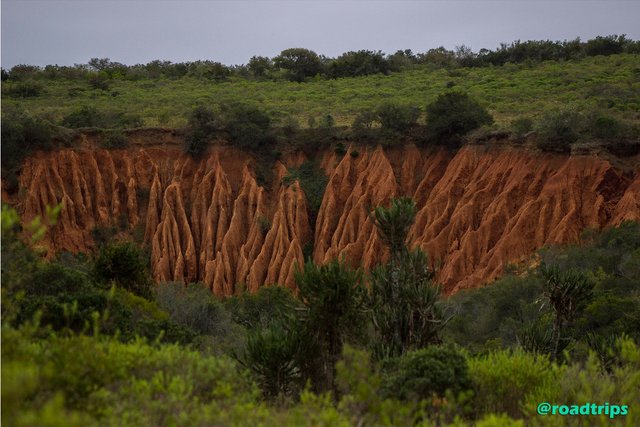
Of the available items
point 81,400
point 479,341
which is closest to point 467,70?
point 479,341

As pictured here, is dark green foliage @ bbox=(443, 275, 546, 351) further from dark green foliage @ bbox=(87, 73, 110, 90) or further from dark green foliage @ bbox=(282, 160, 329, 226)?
dark green foliage @ bbox=(87, 73, 110, 90)

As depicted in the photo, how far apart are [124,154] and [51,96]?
49.9ft

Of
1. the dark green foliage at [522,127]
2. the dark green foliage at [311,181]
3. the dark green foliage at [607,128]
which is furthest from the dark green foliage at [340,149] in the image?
the dark green foliage at [607,128]

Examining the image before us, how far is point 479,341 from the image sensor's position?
21141 mm

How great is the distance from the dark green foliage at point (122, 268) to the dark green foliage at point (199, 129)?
17.7 metres

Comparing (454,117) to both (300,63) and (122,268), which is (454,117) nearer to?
(122,268)

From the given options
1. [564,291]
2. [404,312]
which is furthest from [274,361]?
[564,291]

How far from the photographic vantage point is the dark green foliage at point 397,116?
114 feet

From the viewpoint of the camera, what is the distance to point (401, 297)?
13.2 metres

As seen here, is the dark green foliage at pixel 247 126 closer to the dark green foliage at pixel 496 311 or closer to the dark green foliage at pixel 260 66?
the dark green foliage at pixel 496 311

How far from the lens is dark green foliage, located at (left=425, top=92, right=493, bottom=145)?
32.9 meters

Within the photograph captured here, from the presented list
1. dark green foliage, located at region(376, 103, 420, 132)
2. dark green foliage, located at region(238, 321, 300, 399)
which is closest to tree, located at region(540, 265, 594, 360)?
dark green foliage, located at region(238, 321, 300, 399)

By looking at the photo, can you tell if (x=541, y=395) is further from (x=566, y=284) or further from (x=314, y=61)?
(x=314, y=61)

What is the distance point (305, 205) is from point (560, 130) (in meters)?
13.4
